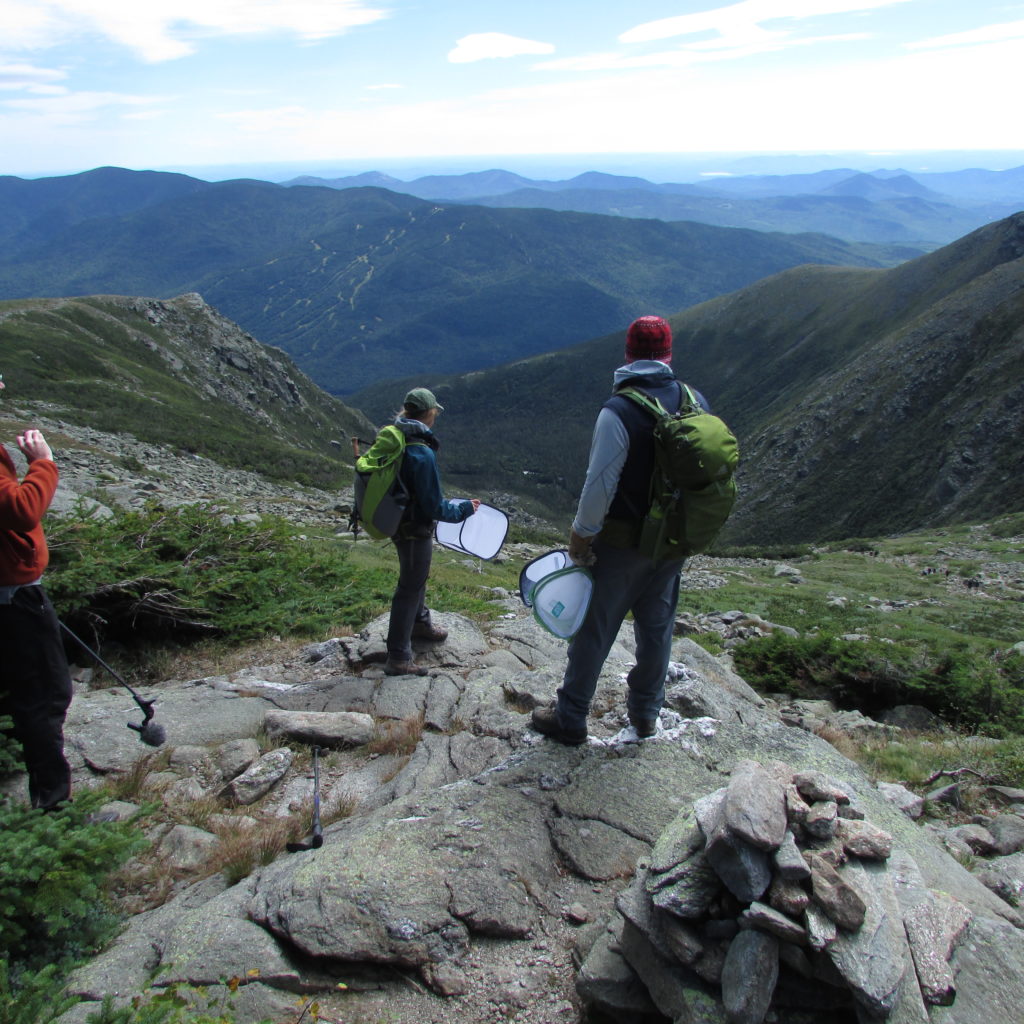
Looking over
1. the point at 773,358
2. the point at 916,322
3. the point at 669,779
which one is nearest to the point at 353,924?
the point at 669,779

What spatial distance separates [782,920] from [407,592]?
4.37 m

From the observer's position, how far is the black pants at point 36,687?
394cm

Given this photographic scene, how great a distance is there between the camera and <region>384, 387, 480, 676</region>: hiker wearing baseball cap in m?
5.77

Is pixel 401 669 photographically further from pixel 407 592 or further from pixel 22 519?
pixel 22 519

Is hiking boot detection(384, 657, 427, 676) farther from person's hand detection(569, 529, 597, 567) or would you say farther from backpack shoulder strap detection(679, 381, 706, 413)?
backpack shoulder strap detection(679, 381, 706, 413)

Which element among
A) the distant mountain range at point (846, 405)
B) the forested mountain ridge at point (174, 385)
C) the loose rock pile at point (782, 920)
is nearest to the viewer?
the loose rock pile at point (782, 920)

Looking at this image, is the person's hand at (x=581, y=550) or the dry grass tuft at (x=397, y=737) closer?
the person's hand at (x=581, y=550)

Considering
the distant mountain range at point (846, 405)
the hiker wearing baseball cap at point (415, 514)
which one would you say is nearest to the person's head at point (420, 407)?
the hiker wearing baseball cap at point (415, 514)

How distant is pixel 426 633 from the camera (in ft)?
24.4

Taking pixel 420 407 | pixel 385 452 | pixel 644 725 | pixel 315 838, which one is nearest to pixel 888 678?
pixel 644 725

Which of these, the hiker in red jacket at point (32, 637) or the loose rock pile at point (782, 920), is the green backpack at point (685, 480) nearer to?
the loose rock pile at point (782, 920)

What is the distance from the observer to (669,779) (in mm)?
4555

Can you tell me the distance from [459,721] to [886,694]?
6.43 m

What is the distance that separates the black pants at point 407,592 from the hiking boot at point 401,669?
0.13 ft
